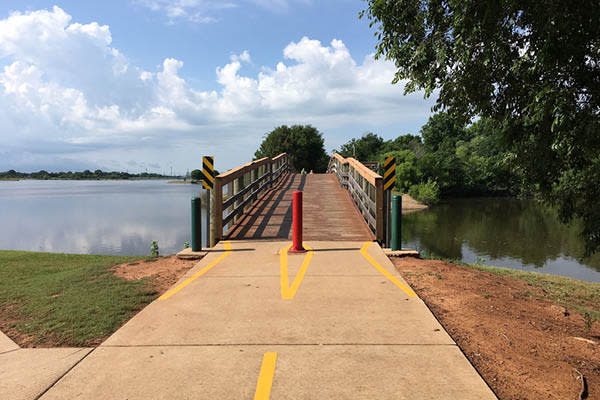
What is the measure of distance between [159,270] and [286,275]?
251 cm

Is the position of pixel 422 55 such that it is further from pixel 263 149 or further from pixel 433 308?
pixel 263 149

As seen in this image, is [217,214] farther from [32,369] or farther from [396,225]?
[32,369]

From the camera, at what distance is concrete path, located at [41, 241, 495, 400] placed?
9.95 ft

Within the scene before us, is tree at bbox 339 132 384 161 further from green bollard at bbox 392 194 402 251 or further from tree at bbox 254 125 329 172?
green bollard at bbox 392 194 402 251

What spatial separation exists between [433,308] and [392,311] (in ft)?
2.14

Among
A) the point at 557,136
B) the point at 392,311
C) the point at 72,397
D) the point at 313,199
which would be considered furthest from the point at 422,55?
the point at 313,199

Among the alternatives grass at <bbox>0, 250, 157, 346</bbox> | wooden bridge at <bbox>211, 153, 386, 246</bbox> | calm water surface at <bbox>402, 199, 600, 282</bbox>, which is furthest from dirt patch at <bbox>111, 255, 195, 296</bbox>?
calm water surface at <bbox>402, 199, 600, 282</bbox>

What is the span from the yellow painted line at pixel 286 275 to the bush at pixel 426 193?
5768cm

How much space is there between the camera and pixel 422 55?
22.1ft

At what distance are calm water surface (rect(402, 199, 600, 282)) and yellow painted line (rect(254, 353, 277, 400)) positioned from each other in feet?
42.2

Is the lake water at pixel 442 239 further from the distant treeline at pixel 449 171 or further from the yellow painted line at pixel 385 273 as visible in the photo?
the distant treeline at pixel 449 171

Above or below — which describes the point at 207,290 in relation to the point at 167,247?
above

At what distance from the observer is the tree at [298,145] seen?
235 feet

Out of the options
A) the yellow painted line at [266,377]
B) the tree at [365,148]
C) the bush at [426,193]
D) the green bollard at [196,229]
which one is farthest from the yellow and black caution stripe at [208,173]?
the tree at [365,148]
